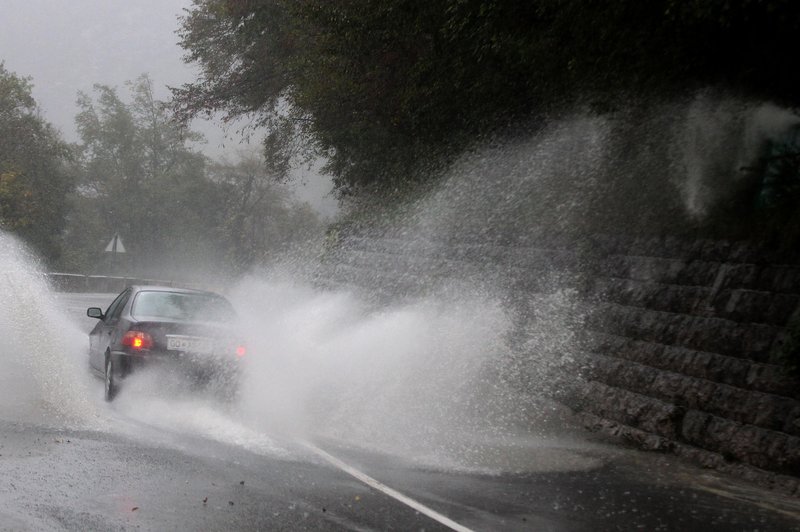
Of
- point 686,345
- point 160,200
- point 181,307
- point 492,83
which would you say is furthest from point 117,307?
point 160,200

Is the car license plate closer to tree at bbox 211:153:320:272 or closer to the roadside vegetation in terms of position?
the roadside vegetation

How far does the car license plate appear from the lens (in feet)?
34.1

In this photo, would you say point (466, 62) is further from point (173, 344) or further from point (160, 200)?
point (160, 200)

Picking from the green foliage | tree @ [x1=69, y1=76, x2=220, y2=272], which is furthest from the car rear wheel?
tree @ [x1=69, y1=76, x2=220, y2=272]

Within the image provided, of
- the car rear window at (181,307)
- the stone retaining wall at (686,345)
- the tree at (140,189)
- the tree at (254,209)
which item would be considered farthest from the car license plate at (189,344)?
the tree at (140,189)

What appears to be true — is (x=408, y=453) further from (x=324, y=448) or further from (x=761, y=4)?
(x=761, y=4)

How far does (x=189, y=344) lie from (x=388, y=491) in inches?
161

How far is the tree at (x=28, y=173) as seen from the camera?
51688 mm

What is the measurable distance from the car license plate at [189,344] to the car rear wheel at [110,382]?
Result: 795mm

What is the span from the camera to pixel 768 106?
37.7 ft

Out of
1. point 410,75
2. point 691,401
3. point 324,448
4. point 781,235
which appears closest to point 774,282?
point 781,235

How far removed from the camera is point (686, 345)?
32.6 ft

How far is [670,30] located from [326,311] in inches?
407

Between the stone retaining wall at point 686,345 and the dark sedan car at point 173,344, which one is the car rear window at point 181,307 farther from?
the stone retaining wall at point 686,345
